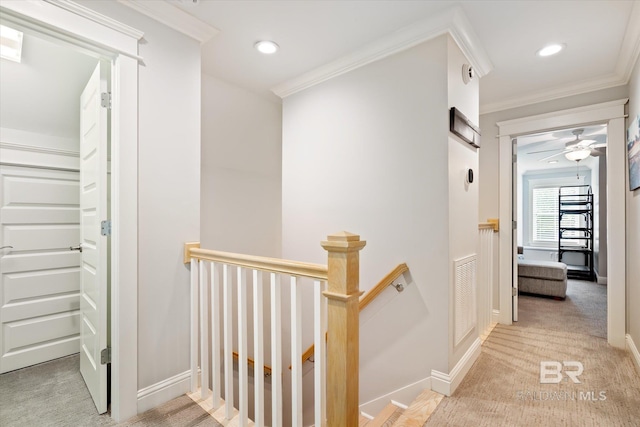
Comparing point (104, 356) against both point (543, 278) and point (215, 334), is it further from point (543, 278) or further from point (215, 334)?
point (543, 278)

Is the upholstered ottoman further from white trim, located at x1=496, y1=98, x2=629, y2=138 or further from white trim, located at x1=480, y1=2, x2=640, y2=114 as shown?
white trim, located at x1=480, y1=2, x2=640, y2=114

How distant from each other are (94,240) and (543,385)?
313cm

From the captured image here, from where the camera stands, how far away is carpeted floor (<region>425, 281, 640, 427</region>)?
1.78 m

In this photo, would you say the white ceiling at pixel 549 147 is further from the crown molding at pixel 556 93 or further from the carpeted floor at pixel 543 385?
the carpeted floor at pixel 543 385

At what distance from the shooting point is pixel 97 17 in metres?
1.62

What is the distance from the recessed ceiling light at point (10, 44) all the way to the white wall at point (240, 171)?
1203mm

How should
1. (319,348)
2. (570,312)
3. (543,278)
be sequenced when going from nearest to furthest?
Answer: (319,348), (570,312), (543,278)

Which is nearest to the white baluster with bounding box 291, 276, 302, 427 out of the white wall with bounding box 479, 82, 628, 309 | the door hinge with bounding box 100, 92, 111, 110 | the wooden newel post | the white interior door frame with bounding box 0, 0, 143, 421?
the wooden newel post

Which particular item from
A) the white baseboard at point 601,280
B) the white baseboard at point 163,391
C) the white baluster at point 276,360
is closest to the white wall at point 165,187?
the white baseboard at point 163,391

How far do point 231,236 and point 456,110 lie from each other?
2.22 m

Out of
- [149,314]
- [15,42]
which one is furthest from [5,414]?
[15,42]

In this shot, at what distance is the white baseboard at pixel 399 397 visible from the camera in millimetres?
2076

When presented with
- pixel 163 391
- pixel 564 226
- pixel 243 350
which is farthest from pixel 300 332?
pixel 564 226

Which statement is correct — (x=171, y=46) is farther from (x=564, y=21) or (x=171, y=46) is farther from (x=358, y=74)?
(x=564, y=21)
